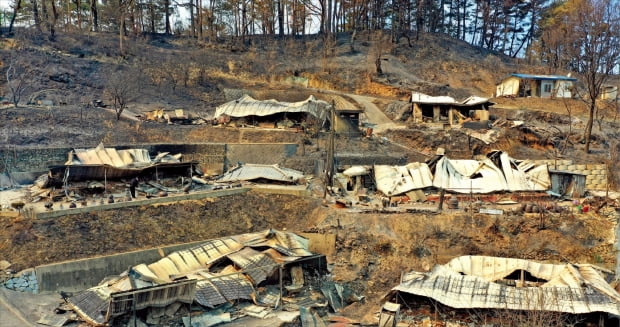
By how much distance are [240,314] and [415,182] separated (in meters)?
11.7

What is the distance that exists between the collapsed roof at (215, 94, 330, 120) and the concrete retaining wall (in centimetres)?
1462

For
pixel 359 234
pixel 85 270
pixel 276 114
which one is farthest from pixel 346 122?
pixel 85 270

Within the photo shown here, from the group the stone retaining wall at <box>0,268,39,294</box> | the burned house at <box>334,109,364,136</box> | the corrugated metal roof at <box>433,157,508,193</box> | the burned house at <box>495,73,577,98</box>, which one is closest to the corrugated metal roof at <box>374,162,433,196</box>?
the corrugated metal roof at <box>433,157,508,193</box>

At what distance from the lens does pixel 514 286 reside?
1698 centimetres

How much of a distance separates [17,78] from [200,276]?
24.7 metres

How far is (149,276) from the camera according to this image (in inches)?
636

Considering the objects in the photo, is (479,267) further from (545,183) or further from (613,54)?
(613,54)

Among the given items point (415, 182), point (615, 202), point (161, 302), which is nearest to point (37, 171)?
point (161, 302)

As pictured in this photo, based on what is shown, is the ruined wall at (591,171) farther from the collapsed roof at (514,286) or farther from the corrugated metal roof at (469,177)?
the collapsed roof at (514,286)

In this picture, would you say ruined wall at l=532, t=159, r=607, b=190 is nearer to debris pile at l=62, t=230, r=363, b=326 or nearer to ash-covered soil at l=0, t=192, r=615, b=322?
ash-covered soil at l=0, t=192, r=615, b=322

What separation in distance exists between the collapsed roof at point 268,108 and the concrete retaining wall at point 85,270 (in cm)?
1462

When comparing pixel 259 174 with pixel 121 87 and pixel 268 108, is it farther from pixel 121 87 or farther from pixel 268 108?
pixel 121 87

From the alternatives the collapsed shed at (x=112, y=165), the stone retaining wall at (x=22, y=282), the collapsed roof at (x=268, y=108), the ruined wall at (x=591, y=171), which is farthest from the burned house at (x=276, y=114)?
the stone retaining wall at (x=22, y=282)

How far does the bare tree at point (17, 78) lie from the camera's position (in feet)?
105
